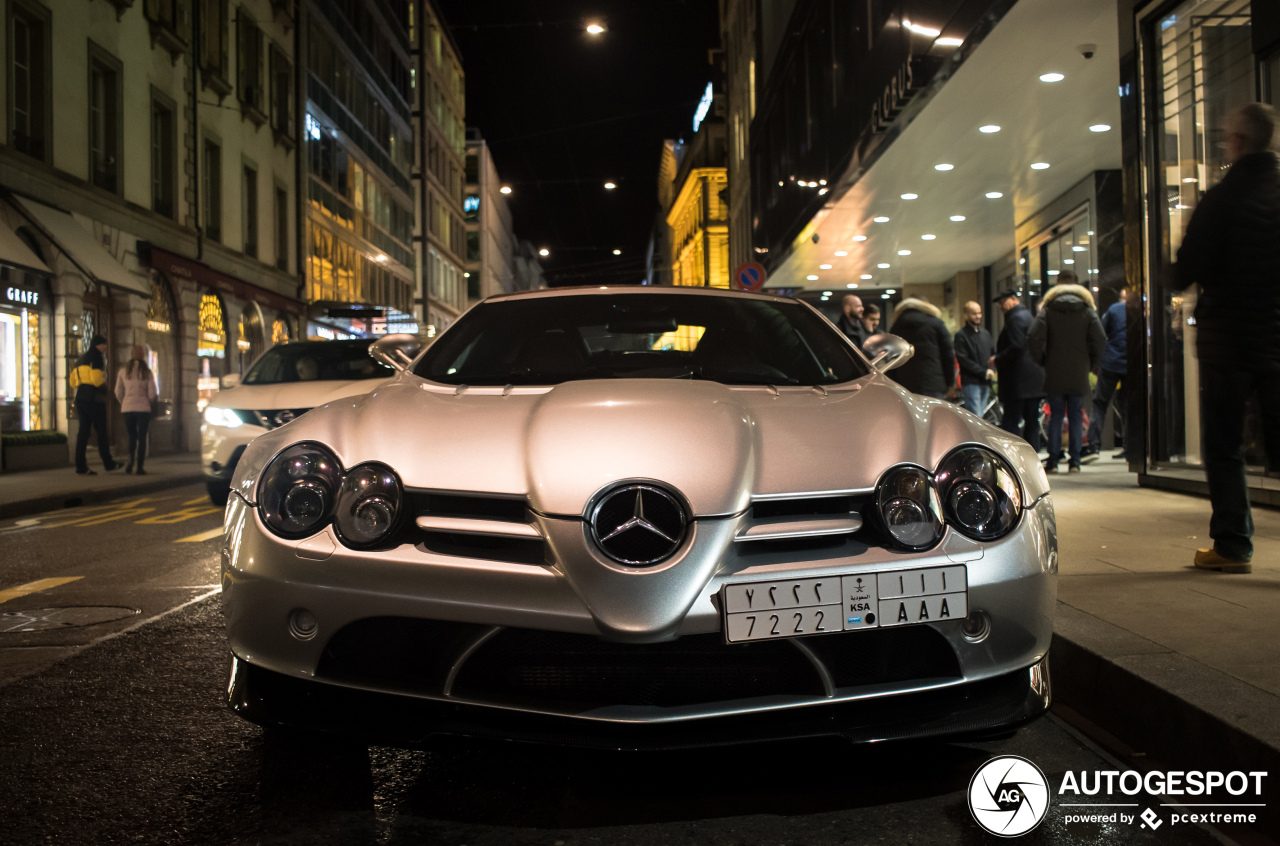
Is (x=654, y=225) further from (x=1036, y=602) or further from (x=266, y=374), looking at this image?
(x=1036, y=602)

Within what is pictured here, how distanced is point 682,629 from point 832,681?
35 centimetres

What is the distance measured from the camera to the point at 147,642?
178 inches

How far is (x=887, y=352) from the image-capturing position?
403 cm

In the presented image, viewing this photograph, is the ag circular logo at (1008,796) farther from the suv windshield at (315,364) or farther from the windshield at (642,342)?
the suv windshield at (315,364)

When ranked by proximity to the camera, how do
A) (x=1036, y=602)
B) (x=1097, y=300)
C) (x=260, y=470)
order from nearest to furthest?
(x=1036, y=602) → (x=260, y=470) → (x=1097, y=300)

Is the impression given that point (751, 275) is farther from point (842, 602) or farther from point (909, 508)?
point (842, 602)

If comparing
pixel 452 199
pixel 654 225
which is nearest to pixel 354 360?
pixel 452 199

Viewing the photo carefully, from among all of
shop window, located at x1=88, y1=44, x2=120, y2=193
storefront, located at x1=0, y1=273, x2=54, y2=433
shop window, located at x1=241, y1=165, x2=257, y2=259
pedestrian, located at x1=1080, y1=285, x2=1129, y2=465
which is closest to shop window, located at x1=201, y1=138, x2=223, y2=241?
shop window, located at x1=241, y1=165, x2=257, y2=259

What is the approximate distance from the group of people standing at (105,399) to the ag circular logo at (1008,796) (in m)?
14.1

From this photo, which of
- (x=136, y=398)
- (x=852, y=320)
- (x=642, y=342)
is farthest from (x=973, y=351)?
(x=136, y=398)

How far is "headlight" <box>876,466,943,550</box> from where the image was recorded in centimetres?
254

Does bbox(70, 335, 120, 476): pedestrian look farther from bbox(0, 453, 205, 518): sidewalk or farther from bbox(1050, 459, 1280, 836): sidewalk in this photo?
bbox(1050, 459, 1280, 836): sidewalk

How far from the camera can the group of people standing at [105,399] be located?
14.7 meters

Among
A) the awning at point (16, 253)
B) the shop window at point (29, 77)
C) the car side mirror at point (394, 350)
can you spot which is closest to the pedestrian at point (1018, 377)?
the car side mirror at point (394, 350)
